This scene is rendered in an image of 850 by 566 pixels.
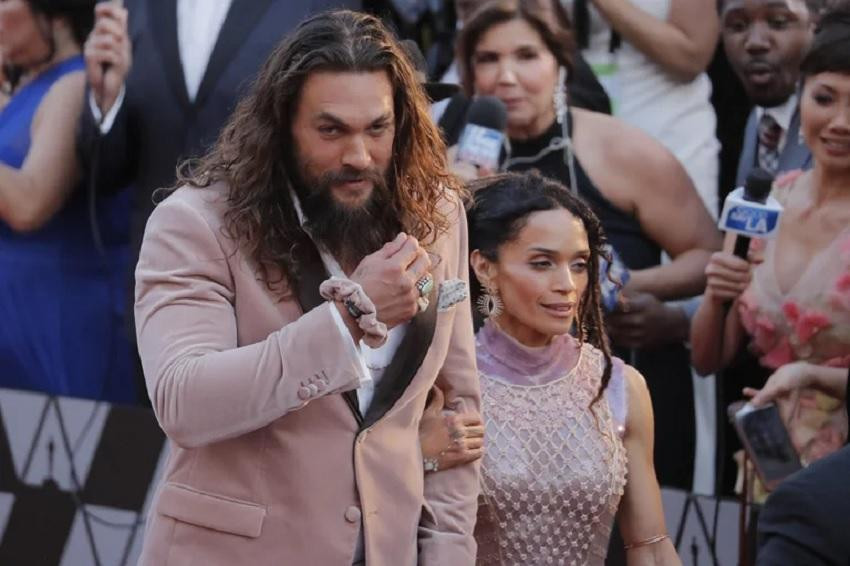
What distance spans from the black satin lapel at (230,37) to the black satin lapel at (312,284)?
2.42 metres

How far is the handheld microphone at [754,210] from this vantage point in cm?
456

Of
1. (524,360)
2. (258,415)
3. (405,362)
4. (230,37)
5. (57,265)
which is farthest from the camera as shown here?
(57,265)

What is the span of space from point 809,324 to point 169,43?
7.24 feet

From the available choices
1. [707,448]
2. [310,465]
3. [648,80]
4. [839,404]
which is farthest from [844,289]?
[310,465]

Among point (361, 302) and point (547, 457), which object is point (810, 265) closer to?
point (547, 457)

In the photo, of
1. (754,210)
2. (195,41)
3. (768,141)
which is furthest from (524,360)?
(195,41)

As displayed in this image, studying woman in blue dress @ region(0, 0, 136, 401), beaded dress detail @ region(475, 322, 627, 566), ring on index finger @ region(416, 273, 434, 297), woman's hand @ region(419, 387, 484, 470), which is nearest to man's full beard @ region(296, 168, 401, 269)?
ring on index finger @ region(416, 273, 434, 297)

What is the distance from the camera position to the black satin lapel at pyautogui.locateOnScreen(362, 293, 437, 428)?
3.27m

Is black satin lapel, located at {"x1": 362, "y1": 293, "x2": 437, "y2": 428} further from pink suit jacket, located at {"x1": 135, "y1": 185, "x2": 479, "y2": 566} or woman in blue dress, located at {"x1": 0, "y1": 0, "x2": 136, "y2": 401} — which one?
woman in blue dress, located at {"x1": 0, "y1": 0, "x2": 136, "y2": 401}

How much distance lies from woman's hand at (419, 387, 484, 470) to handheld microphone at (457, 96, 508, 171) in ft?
5.10

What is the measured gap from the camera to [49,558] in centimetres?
555

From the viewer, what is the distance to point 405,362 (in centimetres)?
329

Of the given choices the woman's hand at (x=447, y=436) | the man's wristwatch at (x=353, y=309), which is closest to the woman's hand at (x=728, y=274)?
the woman's hand at (x=447, y=436)

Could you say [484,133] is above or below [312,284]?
below
